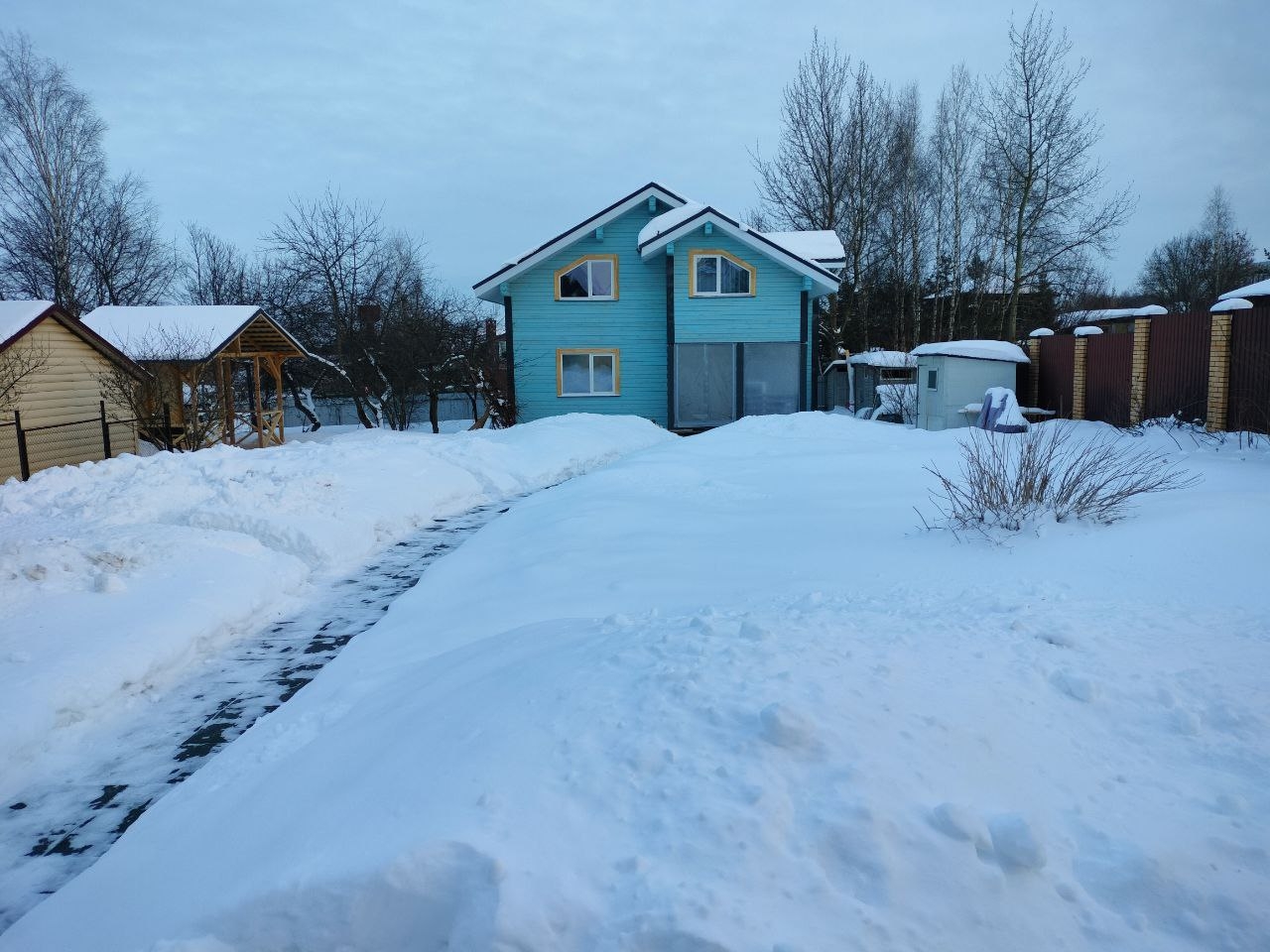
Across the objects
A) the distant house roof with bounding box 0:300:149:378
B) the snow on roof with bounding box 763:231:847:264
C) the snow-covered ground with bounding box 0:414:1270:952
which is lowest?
the snow-covered ground with bounding box 0:414:1270:952

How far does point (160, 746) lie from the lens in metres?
4.37

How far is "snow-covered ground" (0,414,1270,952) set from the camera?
92.7 inches

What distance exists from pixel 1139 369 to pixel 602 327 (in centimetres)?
1247

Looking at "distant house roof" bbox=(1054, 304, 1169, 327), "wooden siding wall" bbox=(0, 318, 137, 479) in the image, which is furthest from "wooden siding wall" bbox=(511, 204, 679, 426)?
"distant house roof" bbox=(1054, 304, 1169, 327)

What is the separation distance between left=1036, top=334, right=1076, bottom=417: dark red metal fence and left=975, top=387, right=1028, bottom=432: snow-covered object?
9.64 feet

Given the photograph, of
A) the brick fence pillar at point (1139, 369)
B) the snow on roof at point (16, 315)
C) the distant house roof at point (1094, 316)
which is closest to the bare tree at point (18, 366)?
the snow on roof at point (16, 315)

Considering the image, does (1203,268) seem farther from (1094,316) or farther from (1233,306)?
(1233,306)

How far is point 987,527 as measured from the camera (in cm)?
624

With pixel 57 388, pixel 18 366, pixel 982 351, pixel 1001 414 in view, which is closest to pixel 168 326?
pixel 57 388

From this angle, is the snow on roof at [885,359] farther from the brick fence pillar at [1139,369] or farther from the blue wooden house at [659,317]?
the brick fence pillar at [1139,369]

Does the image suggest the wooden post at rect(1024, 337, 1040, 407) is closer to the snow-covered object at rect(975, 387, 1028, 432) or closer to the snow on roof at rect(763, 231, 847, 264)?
the snow-covered object at rect(975, 387, 1028, 432)

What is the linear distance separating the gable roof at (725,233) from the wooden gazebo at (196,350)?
31.7 feet

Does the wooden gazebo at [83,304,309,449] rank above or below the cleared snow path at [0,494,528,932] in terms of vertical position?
above

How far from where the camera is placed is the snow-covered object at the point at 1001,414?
1369cm
